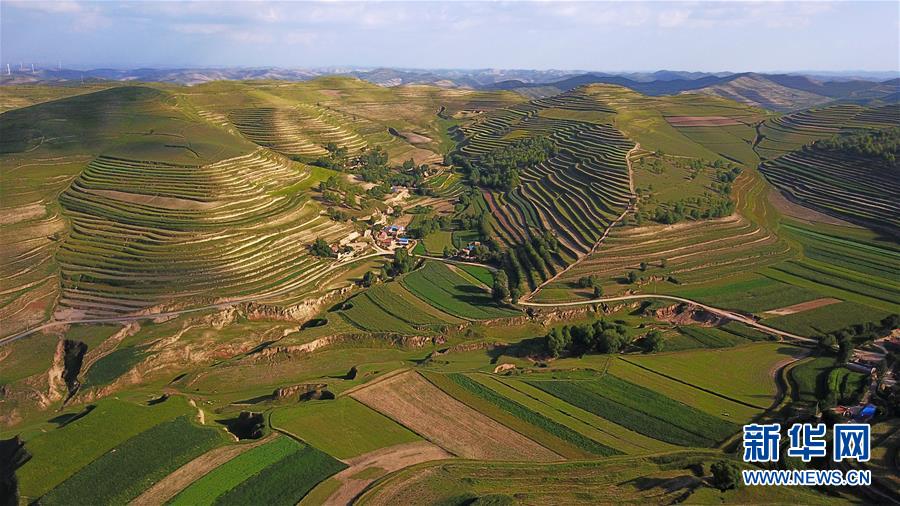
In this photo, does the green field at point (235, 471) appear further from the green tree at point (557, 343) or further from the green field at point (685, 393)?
the green field at point (685, 393)

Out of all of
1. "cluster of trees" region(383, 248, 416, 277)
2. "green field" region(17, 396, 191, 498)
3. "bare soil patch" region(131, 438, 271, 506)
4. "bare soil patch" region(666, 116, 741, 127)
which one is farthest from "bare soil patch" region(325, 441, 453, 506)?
"bare soil patch" region(666, 116, 741, 127)

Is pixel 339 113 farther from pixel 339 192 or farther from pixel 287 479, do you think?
pixel 287 479

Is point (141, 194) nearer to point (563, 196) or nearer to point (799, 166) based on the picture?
point (563, 196)

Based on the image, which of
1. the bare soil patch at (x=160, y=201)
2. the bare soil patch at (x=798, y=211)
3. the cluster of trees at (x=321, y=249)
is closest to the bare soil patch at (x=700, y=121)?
the bare soil patch at (x=798, y=211)

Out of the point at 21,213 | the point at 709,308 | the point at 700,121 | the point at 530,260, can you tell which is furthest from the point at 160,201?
the point at 700,121

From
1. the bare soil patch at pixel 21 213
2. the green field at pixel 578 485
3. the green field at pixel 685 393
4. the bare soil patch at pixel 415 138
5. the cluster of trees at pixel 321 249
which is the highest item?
the bare soil patch at pixel 415 138

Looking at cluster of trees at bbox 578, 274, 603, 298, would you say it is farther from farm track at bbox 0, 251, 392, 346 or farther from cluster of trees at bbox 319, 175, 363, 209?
cluster of trees at bbox 319, 175, 363, 209

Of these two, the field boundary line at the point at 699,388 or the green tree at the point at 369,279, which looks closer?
the field boundary line at the point at 699,388

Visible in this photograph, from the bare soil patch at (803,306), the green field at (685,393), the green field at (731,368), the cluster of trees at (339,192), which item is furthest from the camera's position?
the cluster of trees at (339,192)

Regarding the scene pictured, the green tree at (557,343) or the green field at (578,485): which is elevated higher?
the green tree at (557,343)
